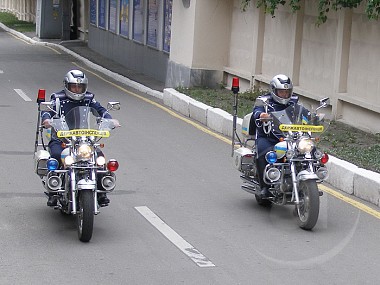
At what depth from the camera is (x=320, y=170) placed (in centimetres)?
1017

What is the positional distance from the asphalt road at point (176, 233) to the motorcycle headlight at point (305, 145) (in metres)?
0.87

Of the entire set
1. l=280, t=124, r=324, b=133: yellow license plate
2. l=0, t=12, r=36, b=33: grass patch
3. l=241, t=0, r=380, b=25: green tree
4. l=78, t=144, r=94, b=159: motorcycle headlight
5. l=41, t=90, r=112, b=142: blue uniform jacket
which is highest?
l=241, t=0, r=380, b=25: green tree

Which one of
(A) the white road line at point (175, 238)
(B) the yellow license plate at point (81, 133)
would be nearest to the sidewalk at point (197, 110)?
(A) the white road line at point (175, 238)

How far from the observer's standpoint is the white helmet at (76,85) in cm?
1000

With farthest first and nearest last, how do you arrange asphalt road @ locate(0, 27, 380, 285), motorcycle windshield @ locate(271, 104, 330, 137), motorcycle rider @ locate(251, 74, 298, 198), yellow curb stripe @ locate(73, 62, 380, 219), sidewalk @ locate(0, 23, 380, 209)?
sidewalk @ locate(0, 23, 380, 209) → yellow curb stripe @ locate(73, 62, 380, 219) → motorcycle rider @ locate(251, 74, 298, 198) → motorcycle windshield @ locate(271, 104, 330, 137) → asphalt road @ locate(0, 27, 380, 285)

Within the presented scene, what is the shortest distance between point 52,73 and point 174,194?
16.7 metres

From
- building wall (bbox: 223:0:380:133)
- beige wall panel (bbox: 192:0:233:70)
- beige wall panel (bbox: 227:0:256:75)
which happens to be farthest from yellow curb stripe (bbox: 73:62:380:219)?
beige wall panel (bbox: 227:0:256:75)

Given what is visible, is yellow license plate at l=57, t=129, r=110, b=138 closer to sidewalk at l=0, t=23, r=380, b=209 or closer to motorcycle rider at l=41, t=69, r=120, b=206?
motorcycle rider at l=41, t=69, r=120, b=206

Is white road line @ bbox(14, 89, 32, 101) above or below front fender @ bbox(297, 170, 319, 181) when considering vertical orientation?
below

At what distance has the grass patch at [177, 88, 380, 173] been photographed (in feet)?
42.7

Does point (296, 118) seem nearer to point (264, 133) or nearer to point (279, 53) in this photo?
point (264, 133)

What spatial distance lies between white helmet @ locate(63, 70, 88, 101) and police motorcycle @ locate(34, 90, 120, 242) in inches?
10.6

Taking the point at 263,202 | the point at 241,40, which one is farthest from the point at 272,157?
the point at 241,40

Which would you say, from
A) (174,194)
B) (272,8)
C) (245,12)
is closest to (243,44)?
(245,12)
